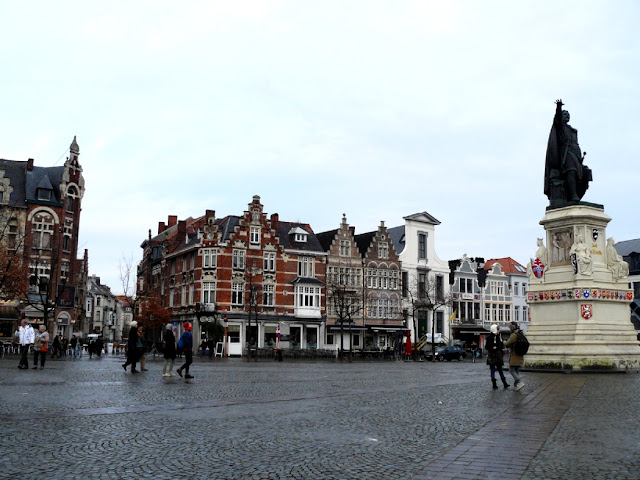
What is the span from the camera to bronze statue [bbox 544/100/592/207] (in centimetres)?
2780

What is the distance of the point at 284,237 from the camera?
6681 centimetres

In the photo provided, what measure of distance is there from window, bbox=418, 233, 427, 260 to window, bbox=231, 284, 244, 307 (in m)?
22.5

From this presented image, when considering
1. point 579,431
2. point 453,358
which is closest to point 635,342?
point 579,431

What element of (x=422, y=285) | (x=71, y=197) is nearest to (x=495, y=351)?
(x=422, y=285)

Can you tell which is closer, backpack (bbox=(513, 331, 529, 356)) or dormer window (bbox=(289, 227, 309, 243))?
backpack (bbox=(513, 331, 529, 356))

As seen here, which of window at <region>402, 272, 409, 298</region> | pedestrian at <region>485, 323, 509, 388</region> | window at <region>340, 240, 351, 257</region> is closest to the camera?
→ pedestrian at <region>485, 323, 509, 388</region>

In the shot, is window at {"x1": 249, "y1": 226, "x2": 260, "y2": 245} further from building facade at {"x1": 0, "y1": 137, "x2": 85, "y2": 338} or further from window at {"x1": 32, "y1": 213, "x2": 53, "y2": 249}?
window at {"x1": 32, "y1": 213, "x2": 53, "y2": 249}

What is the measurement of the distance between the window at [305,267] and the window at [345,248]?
390 cm

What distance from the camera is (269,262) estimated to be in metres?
63.9

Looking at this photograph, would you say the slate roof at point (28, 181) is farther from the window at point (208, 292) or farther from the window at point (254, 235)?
the window at point (254, 235)

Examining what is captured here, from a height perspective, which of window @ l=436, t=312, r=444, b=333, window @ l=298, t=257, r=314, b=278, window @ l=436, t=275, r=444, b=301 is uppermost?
window @ l=298, t=257, r=314, b=278

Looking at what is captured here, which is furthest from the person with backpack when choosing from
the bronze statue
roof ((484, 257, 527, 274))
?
roof ((484, 257, 527, 274))

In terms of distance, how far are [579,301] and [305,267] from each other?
41.9m

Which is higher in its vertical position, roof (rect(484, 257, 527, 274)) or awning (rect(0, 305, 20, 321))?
roof (rect(484, 257, 527, 274))
